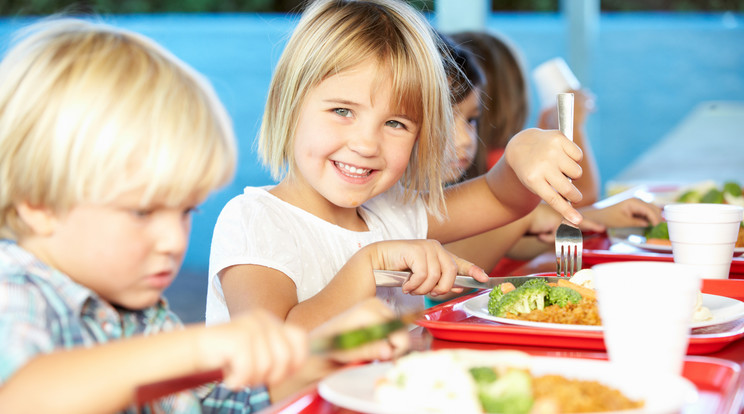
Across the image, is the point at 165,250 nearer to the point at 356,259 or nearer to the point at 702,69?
the point at 356,259

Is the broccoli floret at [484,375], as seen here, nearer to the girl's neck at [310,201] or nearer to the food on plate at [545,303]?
the food on plate at [545,303]

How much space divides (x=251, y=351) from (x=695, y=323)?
608 mm

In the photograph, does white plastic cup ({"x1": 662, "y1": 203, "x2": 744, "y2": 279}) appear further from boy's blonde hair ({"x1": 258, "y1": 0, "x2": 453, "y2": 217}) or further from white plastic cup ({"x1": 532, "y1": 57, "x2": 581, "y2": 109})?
white plastic cup ({"x1": 532, "y1": 57, "x2": 581, "y2": 109})

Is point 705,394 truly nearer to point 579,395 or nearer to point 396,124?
point 579,395

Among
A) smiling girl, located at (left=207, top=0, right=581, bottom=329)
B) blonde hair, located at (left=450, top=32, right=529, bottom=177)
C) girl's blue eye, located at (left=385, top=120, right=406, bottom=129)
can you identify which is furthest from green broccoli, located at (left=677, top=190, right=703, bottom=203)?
girl's blue eye, located at (left=385, top=120, right=406, bottom=129)

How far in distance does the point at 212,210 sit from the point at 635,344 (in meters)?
7.41

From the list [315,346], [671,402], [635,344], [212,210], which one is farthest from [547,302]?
[212,210]

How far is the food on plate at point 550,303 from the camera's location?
3.63ft

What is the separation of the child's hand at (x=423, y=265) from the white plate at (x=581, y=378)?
42 cm

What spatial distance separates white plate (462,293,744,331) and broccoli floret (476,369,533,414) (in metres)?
0.31

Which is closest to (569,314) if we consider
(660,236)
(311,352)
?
(311,352)

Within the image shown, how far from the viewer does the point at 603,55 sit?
8.84 meters

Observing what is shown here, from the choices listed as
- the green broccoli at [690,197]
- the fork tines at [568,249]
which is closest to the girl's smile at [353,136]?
the fork tines at [568,249]

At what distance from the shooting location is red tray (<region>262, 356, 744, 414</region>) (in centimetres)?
80
